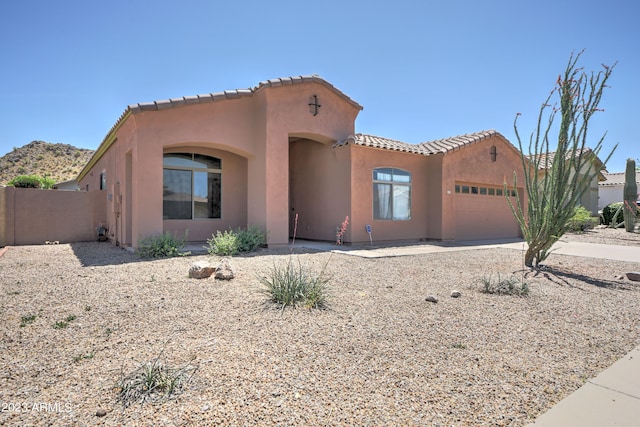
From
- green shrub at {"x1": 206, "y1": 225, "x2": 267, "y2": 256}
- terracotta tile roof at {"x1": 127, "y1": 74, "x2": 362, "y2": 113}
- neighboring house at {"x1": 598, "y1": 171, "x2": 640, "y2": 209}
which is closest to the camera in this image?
green shrub at {"x1": 206, "y1": 225, "x2": 267, "y2": 256}

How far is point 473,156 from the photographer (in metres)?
14.7

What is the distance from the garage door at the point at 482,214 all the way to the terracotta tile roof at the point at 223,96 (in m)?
6.34

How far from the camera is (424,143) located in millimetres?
16109

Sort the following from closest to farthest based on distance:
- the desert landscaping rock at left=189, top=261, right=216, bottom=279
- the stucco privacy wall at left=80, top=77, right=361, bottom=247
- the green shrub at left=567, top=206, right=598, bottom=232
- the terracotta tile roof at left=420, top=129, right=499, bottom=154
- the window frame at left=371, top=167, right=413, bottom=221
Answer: the desert landscaping rock at left=189, top=261, right=216, bottom=279 < the stucco privacy wall at left=80, top=77, right=361, bottom=247 < the window frame at left=371, top=167, right=413, bottom=221 < the terracotta tile roof at left=420, top=129, right=499, bottom=154 < the green shrub at left=567, top=206, right=598, bottom=232

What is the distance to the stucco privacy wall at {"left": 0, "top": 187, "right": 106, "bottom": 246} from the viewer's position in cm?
1309

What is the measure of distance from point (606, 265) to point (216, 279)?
29.7 ft

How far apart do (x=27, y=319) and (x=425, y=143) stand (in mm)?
14908

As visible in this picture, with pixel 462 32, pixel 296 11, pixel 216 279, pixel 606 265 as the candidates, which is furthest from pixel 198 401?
pixel 462 32

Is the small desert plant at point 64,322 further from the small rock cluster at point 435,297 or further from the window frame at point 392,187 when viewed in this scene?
the window frame at point 392,187

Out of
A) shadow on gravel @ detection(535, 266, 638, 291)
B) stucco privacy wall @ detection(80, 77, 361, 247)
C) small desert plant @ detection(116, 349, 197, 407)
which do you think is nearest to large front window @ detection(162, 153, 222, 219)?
stucco privacy wall @ detection(80, 77, 361, 247)

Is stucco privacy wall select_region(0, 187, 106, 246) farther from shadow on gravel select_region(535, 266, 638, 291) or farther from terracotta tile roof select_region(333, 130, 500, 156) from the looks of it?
shadow on gravel select_region(535, 266, 638, 291)

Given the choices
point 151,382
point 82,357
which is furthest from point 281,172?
point 151,382

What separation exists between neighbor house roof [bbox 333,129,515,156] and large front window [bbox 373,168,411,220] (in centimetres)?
87

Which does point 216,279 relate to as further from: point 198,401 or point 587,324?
point 587,324
